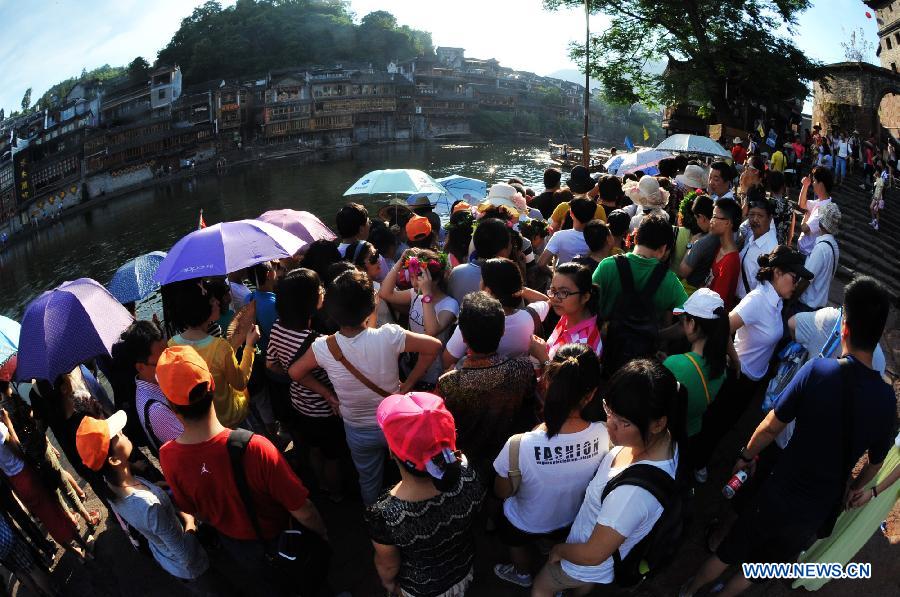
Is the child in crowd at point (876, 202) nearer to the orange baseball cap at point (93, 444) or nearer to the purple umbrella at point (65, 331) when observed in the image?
the purple umbrella at point (65, 331)

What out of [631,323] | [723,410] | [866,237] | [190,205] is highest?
[631,323]

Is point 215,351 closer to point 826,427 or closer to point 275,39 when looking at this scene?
point 826,427

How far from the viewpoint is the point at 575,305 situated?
304 centimetres

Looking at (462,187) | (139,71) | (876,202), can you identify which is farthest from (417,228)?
(139,71)

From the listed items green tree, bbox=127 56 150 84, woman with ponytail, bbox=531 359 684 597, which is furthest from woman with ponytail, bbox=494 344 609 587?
green tree, bbox=127 56 150 84

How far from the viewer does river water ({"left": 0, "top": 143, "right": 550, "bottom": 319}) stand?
28855mm

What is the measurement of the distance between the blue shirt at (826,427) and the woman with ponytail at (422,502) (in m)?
1.43

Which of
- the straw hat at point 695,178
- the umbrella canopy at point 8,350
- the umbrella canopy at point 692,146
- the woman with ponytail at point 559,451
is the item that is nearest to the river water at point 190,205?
the umbrella canopy at point 692,146

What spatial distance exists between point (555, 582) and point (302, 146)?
58.5 m

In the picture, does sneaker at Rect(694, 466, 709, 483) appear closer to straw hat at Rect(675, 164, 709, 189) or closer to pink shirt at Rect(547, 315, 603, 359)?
pink shirt at Rect(547, 315, 603, 359)

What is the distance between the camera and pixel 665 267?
3395 mm

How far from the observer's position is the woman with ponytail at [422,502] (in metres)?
1.92

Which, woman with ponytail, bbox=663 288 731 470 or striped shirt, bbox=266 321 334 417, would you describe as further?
striped shirt, bbox=266 321 334 417

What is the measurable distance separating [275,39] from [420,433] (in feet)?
258
